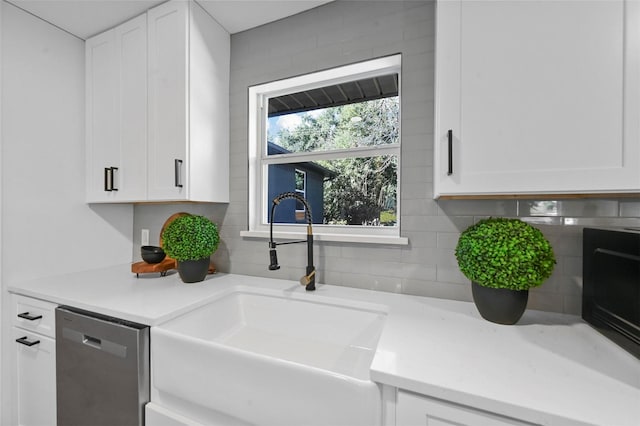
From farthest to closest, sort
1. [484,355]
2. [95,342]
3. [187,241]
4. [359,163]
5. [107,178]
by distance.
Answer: [107,178]
[359,163]
[187,241]
[95,342]
[484,355]

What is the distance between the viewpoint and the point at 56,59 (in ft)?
5.56

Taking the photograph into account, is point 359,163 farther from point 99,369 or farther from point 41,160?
point 41,160

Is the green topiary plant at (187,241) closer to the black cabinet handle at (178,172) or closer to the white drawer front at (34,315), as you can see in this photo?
the black cabinet handle at (178,172)

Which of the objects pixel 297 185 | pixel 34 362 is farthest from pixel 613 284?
pixel 34 362

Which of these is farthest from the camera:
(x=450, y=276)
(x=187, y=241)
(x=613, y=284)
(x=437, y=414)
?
(x=187, y=241)

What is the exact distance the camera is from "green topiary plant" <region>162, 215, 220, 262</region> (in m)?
1.48

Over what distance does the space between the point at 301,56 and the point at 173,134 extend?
856 mm

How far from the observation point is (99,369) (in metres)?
1.12

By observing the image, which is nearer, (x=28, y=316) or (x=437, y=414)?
(x=437, y=414)

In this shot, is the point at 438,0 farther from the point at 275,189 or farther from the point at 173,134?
the point at 173,134

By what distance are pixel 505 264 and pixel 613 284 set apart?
0.35m

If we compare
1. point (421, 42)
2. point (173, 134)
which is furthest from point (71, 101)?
point (421, 42)

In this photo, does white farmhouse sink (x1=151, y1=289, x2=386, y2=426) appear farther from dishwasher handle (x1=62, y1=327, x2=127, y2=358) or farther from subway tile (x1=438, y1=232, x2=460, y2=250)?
subway tile (x1=438, y1=232, x2=460, y2=250)

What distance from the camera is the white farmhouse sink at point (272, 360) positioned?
0.75m
